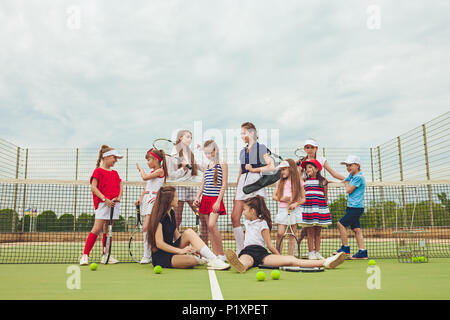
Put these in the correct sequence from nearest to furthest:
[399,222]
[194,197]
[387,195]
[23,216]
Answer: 1. [194,197]
2. [387,195]
3. [399,222]
4. [23,216]

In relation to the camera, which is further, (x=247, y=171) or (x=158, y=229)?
(x=247, y=171)

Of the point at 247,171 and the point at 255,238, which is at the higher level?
the point at 247,171

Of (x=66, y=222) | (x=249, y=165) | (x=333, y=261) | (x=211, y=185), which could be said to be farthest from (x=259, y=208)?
(x=66, y=222)

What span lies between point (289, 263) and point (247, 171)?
1.71m

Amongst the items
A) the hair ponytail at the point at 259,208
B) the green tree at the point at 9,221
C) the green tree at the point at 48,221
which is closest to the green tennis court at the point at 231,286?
the hair ponytail at the point at 259,208

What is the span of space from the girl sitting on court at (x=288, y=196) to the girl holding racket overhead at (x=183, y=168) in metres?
1.51

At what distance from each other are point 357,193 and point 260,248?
2.52 metres

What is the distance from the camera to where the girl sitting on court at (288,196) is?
619cm

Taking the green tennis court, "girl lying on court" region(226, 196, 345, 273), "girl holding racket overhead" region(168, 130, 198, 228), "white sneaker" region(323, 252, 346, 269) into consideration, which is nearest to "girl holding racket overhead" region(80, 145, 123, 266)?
"girl holding racket overhead" region(168, 130, 198, 228)

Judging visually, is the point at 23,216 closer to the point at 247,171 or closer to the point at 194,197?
the point at 194,197

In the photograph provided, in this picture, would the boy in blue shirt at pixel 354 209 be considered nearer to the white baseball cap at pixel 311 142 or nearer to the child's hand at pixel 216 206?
the white baseball cap at pixel 311 142

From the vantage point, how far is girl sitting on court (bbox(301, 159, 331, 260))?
639 centimetres

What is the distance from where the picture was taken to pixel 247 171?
6.18 metres
